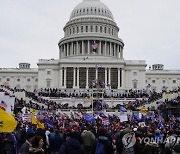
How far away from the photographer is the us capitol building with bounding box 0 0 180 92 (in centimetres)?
9938

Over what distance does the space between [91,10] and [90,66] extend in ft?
91.0

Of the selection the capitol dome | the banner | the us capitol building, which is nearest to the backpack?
the banner

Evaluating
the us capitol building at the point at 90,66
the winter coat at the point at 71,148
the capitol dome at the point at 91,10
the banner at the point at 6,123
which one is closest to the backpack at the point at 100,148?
the winter coat at the point at 71,148

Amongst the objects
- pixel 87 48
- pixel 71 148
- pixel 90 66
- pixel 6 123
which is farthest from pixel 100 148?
pixel 87 48

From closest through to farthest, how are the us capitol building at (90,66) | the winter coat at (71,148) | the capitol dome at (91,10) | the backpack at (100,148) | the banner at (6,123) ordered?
the banner at (6,123), the winter coat at (71,148), the backpack at (100,148), the us capitol building at (90,66), the capitol dome at (91,10)

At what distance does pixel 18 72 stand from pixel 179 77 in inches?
1825

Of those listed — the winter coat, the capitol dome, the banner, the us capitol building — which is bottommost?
the winter coat

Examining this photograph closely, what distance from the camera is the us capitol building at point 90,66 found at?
99375mm

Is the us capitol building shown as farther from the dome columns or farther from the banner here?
the banner

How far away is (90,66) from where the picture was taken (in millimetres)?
99688

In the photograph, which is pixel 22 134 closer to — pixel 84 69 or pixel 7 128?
pixel 7 128

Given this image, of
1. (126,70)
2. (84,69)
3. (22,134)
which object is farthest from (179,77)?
(22,134)

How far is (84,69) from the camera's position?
99.8m

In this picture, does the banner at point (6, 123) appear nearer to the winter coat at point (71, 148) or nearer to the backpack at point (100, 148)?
the winter coat at point (71, 148)
